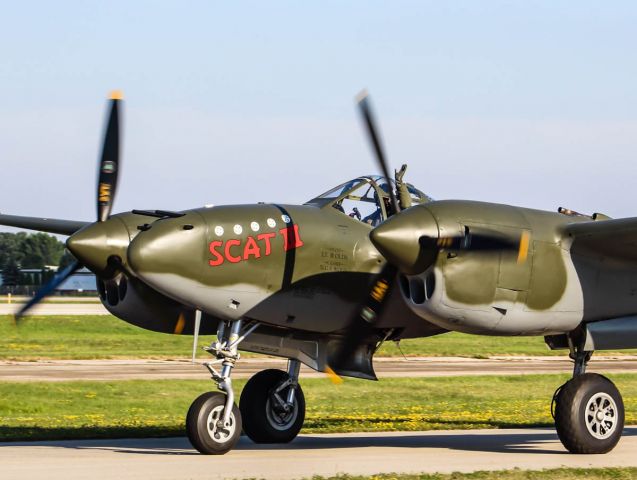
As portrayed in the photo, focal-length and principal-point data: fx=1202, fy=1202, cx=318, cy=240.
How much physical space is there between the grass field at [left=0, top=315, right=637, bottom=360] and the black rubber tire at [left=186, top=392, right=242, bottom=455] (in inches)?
1142

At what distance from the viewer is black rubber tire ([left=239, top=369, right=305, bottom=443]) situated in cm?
2019

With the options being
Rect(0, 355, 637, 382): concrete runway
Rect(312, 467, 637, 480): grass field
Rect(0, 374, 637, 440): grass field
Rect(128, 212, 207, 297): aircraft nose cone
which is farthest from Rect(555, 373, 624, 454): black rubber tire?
Rect(0, 355, 637, 382): concrete runway

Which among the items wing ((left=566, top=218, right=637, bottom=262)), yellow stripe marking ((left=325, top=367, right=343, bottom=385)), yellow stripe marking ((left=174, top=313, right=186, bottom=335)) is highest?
wing ((left=566, top=218, right=637, bottom=262))

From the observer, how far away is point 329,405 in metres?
29.8

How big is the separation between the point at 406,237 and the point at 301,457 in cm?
388

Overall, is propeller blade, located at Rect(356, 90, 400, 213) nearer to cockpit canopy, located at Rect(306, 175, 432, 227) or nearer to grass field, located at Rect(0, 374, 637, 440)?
cockpit canopy, located at Rect(306, 175, 432, 227)

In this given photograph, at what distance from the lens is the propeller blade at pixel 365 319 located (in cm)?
1875

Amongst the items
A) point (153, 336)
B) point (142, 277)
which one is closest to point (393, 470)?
point (142, 277)

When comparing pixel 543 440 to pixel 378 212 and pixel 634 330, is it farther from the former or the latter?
pixel 378 212

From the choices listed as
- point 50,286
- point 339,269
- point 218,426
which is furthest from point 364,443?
point 50,286

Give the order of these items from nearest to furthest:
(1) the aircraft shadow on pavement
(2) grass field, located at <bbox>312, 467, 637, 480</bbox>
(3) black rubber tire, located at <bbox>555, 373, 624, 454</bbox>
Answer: (2) grass field, located at <bbox>312, 467, 637, 480</bbox>
(3) black rubber tire, located at <bbox>555, 373, 624, 454</bbox>
(1) the aircraft shadow on pavement

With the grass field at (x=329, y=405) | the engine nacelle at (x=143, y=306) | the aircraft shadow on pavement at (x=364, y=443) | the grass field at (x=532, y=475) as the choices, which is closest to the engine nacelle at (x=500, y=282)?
the grass field at (x=532, y=475)

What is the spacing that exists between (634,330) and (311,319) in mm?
4971

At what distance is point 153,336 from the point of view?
62.1m
